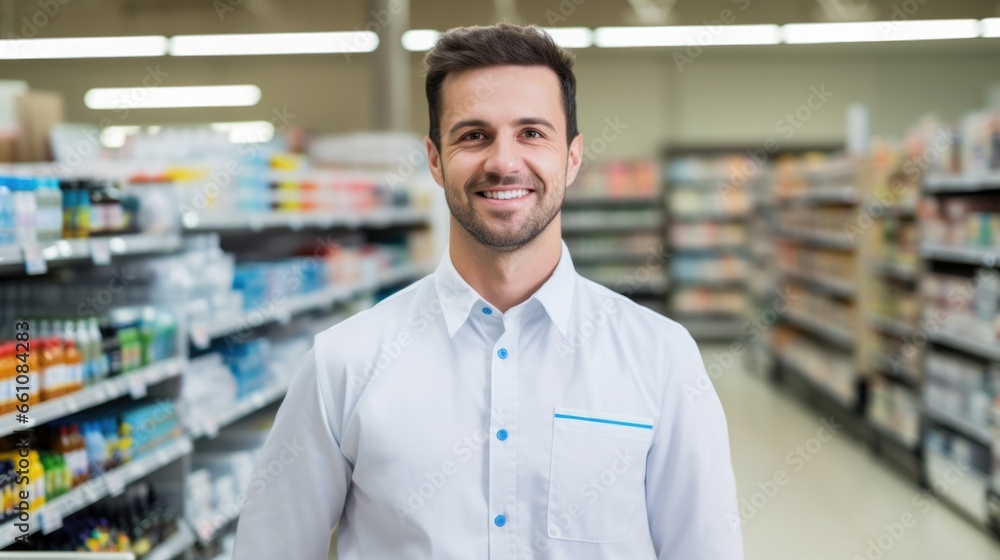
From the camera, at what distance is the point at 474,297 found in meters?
1.58

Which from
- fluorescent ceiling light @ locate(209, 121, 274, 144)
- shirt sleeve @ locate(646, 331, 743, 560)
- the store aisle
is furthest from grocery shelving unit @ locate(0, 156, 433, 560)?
fluorescent ceiling light @ locate(209, 121, 274, 144)

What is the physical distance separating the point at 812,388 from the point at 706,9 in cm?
684

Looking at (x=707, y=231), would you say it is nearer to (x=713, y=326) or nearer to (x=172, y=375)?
(x=713, y=326)

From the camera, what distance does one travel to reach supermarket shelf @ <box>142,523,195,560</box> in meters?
3.58

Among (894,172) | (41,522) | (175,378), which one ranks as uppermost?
(894,172)

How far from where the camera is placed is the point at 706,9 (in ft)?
44.9

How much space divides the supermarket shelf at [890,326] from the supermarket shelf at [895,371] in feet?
0.70

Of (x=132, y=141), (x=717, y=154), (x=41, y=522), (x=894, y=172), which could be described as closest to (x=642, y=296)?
(x=717, y=154)

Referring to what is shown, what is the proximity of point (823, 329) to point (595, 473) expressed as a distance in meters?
7.44

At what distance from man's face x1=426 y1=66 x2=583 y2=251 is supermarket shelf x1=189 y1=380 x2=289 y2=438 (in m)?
2.77

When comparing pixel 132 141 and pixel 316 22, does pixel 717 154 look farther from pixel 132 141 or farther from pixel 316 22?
pixel 132 141
